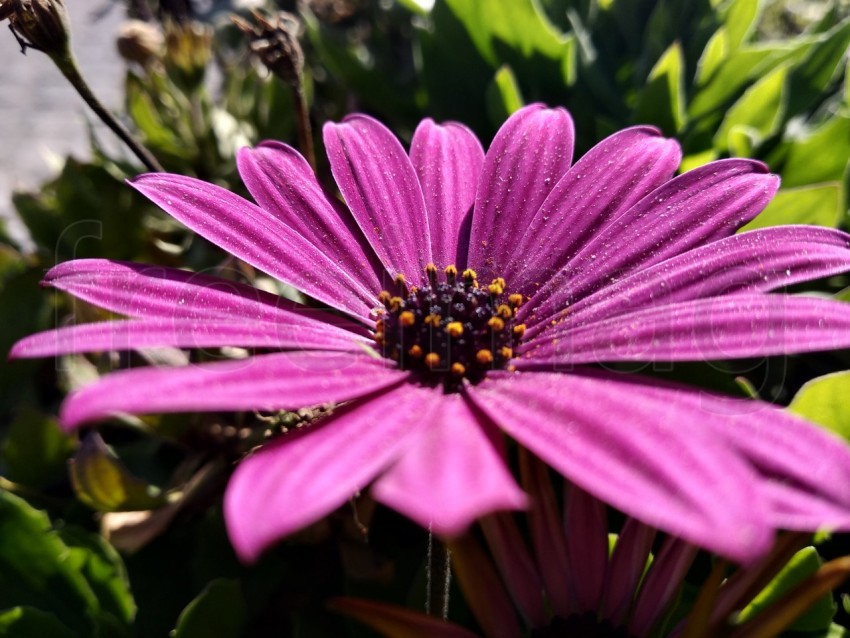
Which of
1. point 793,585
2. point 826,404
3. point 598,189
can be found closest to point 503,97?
point 598,189

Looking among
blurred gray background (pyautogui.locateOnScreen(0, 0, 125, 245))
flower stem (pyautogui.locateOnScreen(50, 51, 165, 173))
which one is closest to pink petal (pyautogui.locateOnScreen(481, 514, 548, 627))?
flower stem (pyautogui.locateOnScreen(50, 51, 165, 173))

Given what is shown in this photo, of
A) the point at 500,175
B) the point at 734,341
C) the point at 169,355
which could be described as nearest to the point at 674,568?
the point at 734,341

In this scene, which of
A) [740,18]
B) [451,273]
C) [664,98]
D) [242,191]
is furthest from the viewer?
[242,191]

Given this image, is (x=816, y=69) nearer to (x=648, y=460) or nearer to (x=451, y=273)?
(x=451, y=273)

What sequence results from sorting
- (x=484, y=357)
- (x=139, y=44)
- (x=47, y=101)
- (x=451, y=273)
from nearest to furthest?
(x=484, y=357), (x=451, y=273), (x=139, y=44), (x=47, y=101)

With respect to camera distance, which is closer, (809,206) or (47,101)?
(809,206)

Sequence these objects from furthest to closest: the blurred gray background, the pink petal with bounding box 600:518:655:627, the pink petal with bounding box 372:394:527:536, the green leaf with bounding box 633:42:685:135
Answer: the blurred gray background → the green leaf with bounding box 633:42:685:135 → the pink petal with bounding box 600:518:655:627 → the pink petal with bounding box 372:394:527:536

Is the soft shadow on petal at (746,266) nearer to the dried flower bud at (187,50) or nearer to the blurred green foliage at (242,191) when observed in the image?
the blurred green foliage at (242,191)

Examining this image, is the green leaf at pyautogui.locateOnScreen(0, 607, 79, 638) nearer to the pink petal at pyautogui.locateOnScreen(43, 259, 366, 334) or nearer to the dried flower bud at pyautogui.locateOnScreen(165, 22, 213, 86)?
the pink petal at pyautogui.locateOnScreen(43, 259, 366, 334)

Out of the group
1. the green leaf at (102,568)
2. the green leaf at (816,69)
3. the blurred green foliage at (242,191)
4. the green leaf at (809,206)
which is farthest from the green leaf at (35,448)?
the green leaf at (816,69)
